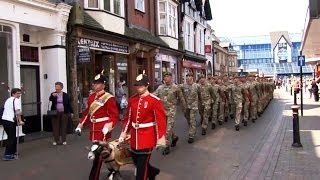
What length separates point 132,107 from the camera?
263 inches

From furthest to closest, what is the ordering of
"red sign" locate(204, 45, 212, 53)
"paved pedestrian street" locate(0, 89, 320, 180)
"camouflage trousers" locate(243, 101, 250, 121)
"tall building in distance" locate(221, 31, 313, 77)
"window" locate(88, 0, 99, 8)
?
"tall building in distance" locate(221, 31, 313, 77)
"red sign" locate(204, 45, 212, 53)
"window" locate(88, 0, 99, 8)
"camouflage trousers" locate(243, 101, 250, 121)
"paved pedestrian street" locate(0, 89, 320, 180)

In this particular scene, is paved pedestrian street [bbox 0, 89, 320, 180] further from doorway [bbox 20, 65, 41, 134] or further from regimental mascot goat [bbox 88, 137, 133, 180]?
doorway [bbox 20, 65, 41, 134]

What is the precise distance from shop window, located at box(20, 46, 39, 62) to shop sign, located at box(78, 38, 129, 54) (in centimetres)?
159

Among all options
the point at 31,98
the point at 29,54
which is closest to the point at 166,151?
the point at 31,98

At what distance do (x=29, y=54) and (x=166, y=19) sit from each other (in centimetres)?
1348

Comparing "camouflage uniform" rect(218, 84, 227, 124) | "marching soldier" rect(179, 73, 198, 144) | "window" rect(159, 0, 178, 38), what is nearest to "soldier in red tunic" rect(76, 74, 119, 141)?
"marching soldier" rect(179, 73, 198, 144)

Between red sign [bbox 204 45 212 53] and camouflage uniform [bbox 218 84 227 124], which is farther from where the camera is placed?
red sign [bbox 204 45 212 53]

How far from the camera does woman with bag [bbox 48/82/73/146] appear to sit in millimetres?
12242

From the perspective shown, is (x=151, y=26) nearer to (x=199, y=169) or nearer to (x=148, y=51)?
(x=148, y=51)

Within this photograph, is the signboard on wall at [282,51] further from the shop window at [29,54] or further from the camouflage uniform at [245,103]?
the shop window at [29,54]

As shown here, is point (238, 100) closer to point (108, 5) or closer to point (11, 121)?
point (108, 5)

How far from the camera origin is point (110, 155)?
6.79 metres

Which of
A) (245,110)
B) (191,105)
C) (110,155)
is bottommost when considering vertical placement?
(245,110)

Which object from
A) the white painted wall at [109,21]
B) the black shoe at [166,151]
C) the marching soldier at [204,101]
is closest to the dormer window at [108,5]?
the white painted wall at [109,21]
